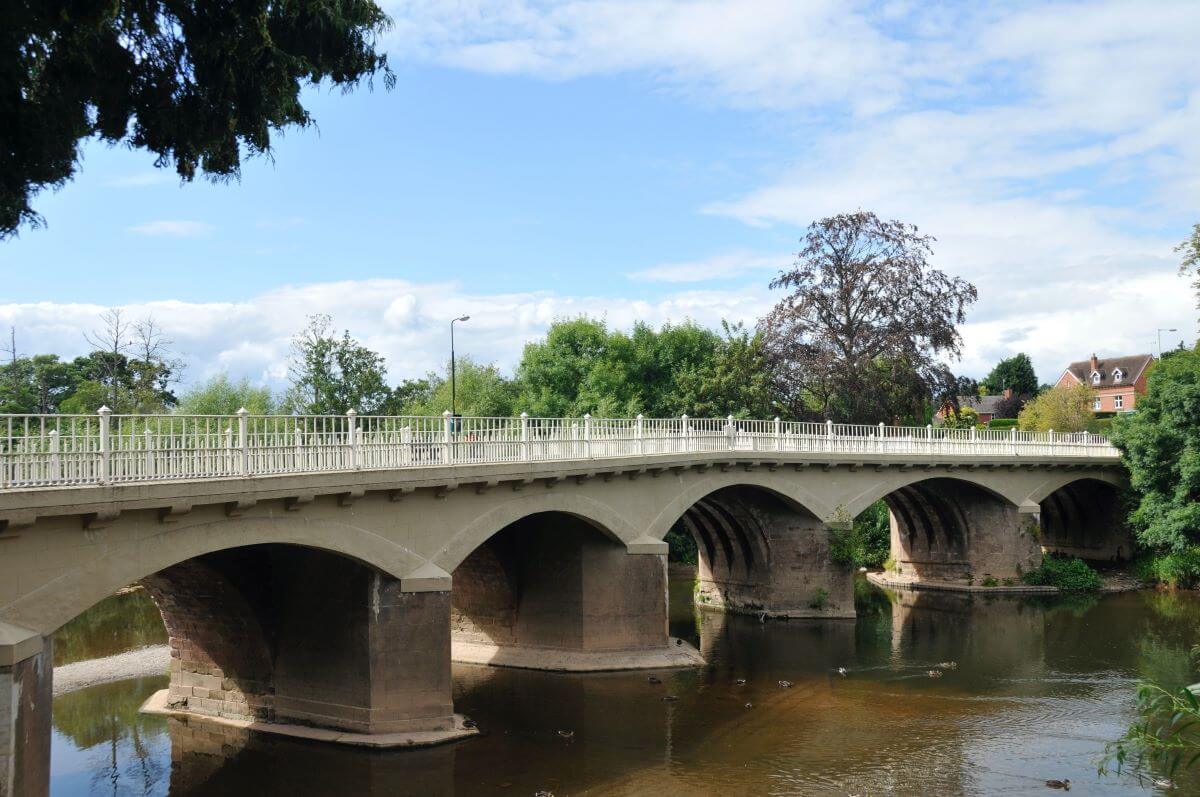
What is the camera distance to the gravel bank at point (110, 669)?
81.6 ft

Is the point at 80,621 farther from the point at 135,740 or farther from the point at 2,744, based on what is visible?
the point at 2,744

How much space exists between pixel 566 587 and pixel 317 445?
34.2 ft

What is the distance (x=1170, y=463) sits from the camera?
40.8 metres

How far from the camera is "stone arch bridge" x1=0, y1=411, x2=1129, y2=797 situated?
1411cm

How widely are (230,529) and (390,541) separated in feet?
12.4

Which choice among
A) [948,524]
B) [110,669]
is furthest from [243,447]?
[948,524]

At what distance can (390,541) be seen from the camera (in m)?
19.9

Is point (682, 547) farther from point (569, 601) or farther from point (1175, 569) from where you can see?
point (569, 601)

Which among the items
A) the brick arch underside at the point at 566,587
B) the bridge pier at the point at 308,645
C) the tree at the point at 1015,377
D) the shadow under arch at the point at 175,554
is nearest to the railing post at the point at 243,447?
the shadow under arch at the point at 175,554

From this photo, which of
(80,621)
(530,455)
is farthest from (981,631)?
(80,621)

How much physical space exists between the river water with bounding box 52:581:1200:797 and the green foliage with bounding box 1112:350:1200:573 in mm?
7961

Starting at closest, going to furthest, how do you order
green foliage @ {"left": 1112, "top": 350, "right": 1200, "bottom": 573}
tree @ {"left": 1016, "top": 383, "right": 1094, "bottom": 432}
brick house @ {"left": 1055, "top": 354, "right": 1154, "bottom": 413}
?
1. green foliage @ {"left": 1112, "top": 350, "right": 1200, "bottom": 573}
2. tree @ {"left": 1016, "top": 383, "right": 1094, "bottom": 432}
3. brick house @ {"left": 1055, "top": 354, "right": 1154, "bottom": 413}

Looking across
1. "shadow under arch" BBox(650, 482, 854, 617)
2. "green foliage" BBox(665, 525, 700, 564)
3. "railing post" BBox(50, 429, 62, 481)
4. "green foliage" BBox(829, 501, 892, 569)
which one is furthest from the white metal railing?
"green foliage" BBox(665, 525, 700, 564)

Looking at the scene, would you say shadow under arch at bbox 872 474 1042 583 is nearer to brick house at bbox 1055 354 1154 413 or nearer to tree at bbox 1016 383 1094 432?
tree at bbox 1016 383 1094 432
